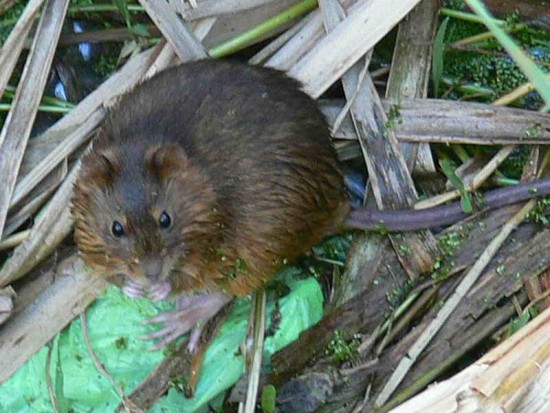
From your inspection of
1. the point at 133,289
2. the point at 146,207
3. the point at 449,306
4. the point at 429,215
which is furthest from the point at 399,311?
the point at 146,207

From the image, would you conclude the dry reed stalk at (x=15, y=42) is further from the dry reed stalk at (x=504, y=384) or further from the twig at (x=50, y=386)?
the dry reed stalk at (x=504, y=384)

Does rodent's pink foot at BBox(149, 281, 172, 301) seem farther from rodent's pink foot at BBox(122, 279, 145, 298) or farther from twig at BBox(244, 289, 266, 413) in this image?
twig at BBox(244, 289, 266, 413)

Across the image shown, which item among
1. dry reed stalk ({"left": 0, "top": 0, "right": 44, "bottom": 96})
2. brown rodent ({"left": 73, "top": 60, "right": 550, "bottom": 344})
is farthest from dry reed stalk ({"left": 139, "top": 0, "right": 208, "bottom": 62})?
dry reed stalk ({"left": 0, "top": 0, "right": 44, "bottom": 96})

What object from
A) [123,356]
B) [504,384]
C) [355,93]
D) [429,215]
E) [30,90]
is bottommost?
[504,384]

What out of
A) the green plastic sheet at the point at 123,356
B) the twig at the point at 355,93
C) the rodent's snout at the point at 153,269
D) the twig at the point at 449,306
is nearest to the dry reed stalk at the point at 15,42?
the green plastic sheet at the point at 123,356

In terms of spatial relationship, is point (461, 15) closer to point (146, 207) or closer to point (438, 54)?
point (438, 54)

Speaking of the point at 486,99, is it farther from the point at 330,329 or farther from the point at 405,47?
the point at 330,329

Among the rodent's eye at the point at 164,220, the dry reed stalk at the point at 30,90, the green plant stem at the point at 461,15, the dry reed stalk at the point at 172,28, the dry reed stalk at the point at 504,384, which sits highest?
the green plant stem at the point at 461,15
